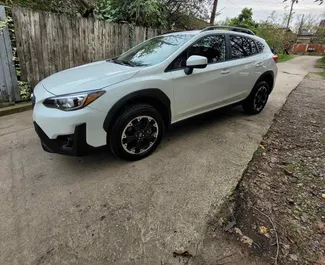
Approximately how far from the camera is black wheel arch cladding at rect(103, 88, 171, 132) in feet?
8.16

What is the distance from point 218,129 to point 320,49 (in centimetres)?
4850

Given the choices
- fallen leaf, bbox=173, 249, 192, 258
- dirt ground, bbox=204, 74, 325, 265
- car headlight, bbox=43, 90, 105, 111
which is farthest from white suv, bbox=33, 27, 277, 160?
fallen leaf, bbox=173, 249, 192, 258

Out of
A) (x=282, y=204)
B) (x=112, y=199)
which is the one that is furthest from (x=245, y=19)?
(x=112, y=199)

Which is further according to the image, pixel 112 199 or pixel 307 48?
pixel 307 48

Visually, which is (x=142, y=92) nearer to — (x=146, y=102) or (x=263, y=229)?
(x=146, y=102)

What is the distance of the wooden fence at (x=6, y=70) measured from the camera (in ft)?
13.5

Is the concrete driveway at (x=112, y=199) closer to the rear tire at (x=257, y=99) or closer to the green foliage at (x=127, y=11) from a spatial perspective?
the rear tire at (x=257, y=99)

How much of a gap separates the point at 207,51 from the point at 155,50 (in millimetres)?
813

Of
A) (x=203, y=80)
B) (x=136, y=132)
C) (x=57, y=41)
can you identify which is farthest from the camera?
(x=57, y=41)

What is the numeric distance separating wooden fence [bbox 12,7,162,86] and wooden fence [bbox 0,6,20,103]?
19 cm

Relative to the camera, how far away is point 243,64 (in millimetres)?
3908

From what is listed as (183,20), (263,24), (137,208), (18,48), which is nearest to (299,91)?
(183,20)

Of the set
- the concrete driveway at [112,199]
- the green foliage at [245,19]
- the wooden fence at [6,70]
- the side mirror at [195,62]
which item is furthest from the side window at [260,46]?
the green foliage at [245,19]

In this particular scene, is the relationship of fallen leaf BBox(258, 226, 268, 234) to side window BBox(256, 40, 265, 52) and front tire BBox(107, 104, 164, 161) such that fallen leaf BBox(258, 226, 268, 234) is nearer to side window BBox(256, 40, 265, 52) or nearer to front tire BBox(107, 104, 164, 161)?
front tire BBox(107, 104, 164, 161)
